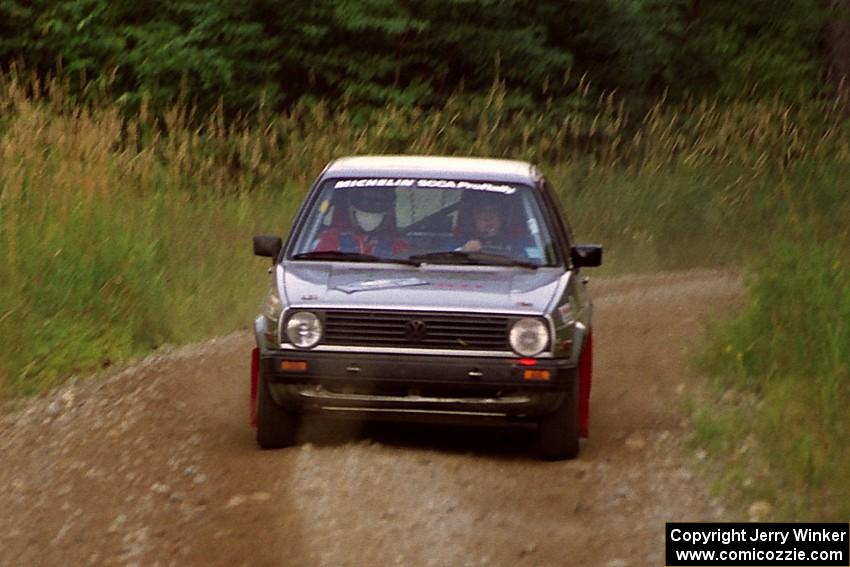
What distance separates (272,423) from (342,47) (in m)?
15.5

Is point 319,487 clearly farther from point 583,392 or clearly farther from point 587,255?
point 587,255

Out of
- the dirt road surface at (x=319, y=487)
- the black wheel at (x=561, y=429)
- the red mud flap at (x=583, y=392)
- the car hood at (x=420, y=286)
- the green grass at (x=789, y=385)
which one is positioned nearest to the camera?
the dirt road surface at (x=319, y=487)

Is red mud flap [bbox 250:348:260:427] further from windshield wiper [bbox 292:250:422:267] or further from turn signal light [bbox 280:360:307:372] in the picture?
windshield wiper [bbox 292:250:422:267]

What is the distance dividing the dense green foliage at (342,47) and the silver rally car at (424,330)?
11149 mm

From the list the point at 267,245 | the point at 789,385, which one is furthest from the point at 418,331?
the point at 789,385

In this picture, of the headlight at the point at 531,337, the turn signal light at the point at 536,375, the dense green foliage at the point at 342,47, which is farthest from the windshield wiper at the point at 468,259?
the dense green foliage at the point at 342,47

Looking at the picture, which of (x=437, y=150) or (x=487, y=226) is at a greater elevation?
(x=487, y=226)

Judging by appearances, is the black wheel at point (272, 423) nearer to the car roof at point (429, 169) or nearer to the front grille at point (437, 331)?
the front grille at point (437, 331)

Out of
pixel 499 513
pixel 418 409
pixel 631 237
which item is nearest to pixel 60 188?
pixel 418 409

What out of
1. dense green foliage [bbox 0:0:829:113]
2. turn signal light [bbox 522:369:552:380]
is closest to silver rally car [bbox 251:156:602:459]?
turn signal light [bbox 522:369:552:380]

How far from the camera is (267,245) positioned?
996 centimetres

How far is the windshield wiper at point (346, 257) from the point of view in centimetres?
973

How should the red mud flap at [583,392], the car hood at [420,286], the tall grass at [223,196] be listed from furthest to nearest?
the tall grass at [223,196]
the red mud flap at [583,392]
the car hood at [420,286]

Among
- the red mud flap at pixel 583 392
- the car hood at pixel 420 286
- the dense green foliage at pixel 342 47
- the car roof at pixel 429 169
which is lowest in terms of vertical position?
the dense green foliage at pixel 342 47
